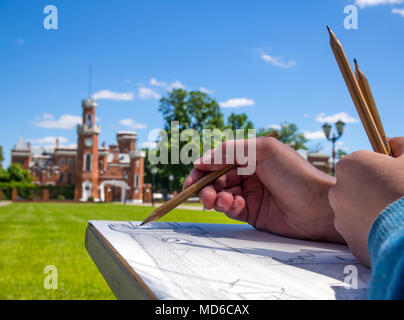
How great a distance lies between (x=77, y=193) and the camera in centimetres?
2262

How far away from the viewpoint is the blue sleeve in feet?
0.92

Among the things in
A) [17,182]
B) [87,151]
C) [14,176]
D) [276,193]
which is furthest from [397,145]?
[14,176]

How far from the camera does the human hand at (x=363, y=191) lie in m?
0.45

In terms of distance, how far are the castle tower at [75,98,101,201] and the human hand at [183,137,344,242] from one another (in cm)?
2246

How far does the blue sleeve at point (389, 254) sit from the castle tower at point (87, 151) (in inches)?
906

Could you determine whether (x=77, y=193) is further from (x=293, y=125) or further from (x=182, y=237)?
(x=182, y=237)

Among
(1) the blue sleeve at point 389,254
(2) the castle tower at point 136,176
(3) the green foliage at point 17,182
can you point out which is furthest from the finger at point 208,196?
(3) the green foliage at point 17,182

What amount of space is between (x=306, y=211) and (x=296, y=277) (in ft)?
1.23

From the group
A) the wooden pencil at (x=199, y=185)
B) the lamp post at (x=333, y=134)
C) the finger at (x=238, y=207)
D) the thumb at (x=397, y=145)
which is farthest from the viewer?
the lamp post at (x=333, y=134)

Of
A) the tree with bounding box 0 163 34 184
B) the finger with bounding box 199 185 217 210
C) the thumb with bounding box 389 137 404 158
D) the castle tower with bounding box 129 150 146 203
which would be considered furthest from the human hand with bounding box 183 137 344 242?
the tree with bounding box 0 163 34 184

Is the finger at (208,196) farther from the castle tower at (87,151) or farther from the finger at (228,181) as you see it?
the castle tower at (87,151)
